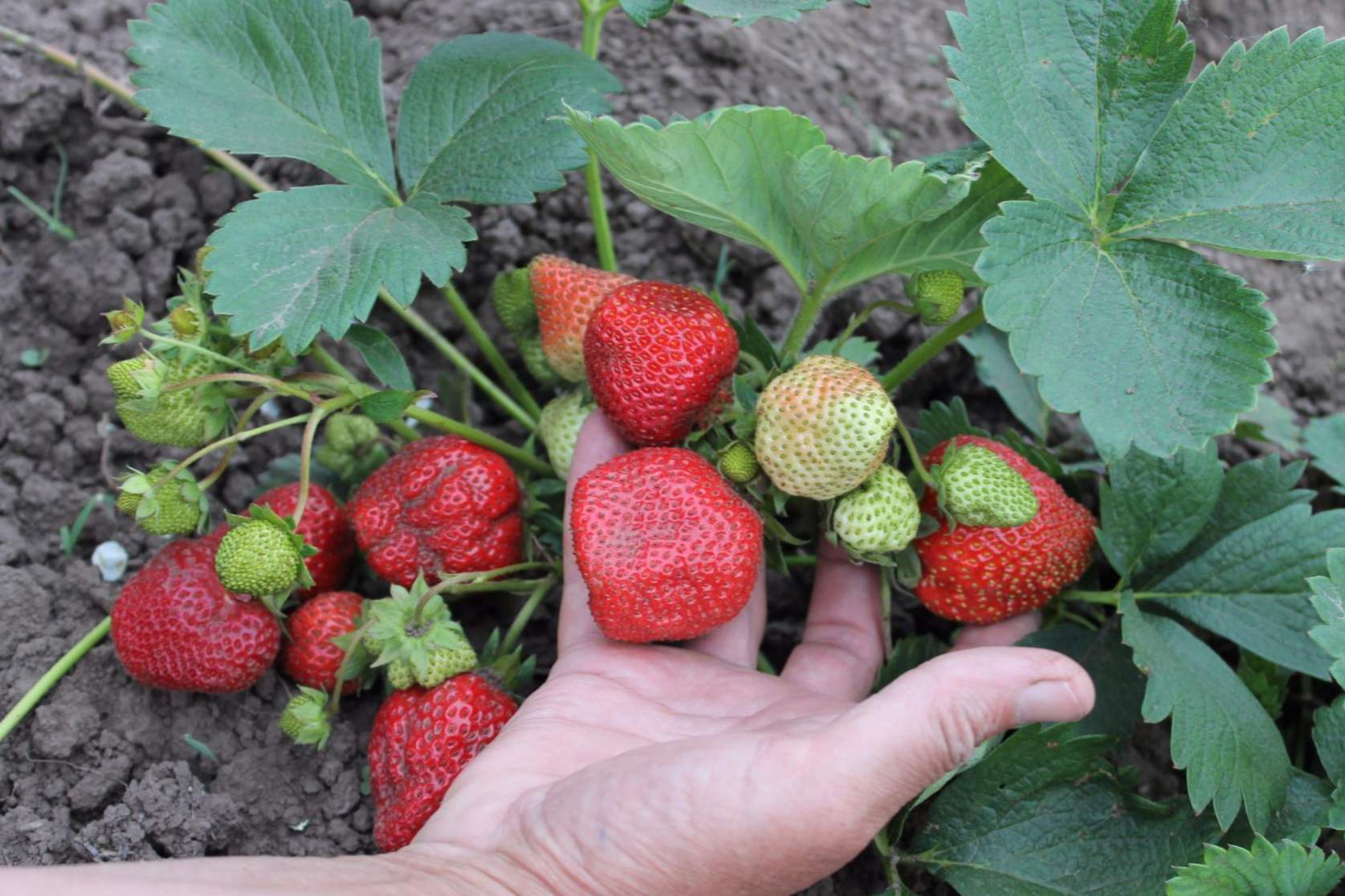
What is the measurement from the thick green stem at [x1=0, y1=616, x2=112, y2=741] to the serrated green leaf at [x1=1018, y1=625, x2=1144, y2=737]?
146cm

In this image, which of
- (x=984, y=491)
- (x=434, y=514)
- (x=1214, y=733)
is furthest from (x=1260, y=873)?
(x=434, y=514)

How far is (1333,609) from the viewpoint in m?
1.44

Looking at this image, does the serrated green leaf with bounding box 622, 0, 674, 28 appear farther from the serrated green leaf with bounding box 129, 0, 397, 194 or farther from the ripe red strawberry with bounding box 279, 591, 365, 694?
the ripe red strawberry with bounding box 279, 591, 365, 694

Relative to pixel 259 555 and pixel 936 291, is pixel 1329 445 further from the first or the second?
pixel 259 555

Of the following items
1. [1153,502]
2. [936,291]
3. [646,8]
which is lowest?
[1153,502]

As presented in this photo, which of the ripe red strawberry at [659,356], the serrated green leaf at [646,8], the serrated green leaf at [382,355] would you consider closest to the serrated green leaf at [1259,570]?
the ripe red strawberry at [659,356]

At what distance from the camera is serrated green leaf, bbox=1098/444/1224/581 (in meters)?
1.68

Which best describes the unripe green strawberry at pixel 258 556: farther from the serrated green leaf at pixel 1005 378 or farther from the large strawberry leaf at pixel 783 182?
the serrated green leaf at pixel 1005 378

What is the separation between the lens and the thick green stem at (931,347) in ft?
5.74

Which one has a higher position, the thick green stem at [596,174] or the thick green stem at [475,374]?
the thick green stem at [596,174]

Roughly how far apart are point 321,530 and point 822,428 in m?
0.84

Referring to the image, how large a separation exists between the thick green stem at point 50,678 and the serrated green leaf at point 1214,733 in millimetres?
1577

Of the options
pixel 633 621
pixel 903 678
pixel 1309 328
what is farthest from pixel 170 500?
pixel 1309 328

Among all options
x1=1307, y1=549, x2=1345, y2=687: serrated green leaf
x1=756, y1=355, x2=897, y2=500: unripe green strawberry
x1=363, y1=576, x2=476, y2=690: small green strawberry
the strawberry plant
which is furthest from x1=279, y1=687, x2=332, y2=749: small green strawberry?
x1=1307, y1=549, x2=1345, y2=687: serrated green leaf
